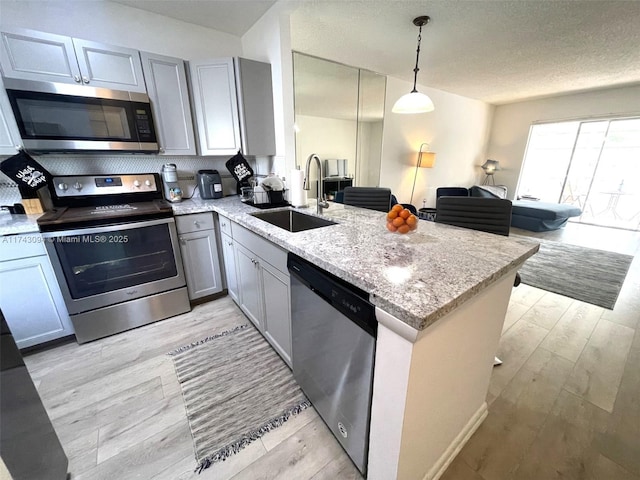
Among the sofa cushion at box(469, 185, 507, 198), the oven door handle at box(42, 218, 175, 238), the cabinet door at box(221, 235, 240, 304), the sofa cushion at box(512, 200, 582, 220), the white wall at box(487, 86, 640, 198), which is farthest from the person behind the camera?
the sofa cushion at box(469, 185, 507, 198)

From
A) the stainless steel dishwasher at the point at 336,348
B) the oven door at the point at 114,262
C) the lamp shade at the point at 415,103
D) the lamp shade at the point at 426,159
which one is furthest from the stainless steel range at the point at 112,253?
the lamp shade at the point at 426,159

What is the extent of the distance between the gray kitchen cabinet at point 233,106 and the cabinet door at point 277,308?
1.41 m

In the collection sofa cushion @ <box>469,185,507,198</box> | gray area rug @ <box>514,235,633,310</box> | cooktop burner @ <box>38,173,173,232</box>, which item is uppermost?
cooktop burner @ <box>38,173,173,232</box>

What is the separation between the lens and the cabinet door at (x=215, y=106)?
225cm

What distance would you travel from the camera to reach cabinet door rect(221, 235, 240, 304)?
2.21 metres

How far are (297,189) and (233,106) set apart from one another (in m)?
1.07

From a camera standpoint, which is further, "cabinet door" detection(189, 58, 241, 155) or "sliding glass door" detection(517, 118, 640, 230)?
"sliding glass door" detection(517, 118, 640, 230)

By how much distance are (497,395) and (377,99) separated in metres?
4.05

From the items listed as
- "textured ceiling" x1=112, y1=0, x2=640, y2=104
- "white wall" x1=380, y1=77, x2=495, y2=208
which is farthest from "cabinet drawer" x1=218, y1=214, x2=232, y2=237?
"white wall" x1=380, y1=77, x2=495, y2=208

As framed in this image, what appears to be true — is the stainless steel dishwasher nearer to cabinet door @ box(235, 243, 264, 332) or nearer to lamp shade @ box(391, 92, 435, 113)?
cabinet door @ box(235, 243, 264, 332)

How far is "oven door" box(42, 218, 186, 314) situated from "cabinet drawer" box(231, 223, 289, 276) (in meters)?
0.64

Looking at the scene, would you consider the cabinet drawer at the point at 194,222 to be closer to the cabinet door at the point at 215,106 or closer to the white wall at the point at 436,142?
the cabinet door at the point at 215,106

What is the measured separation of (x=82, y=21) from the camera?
6.68ft

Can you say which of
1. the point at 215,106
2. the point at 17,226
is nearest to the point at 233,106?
the point at 215,106
